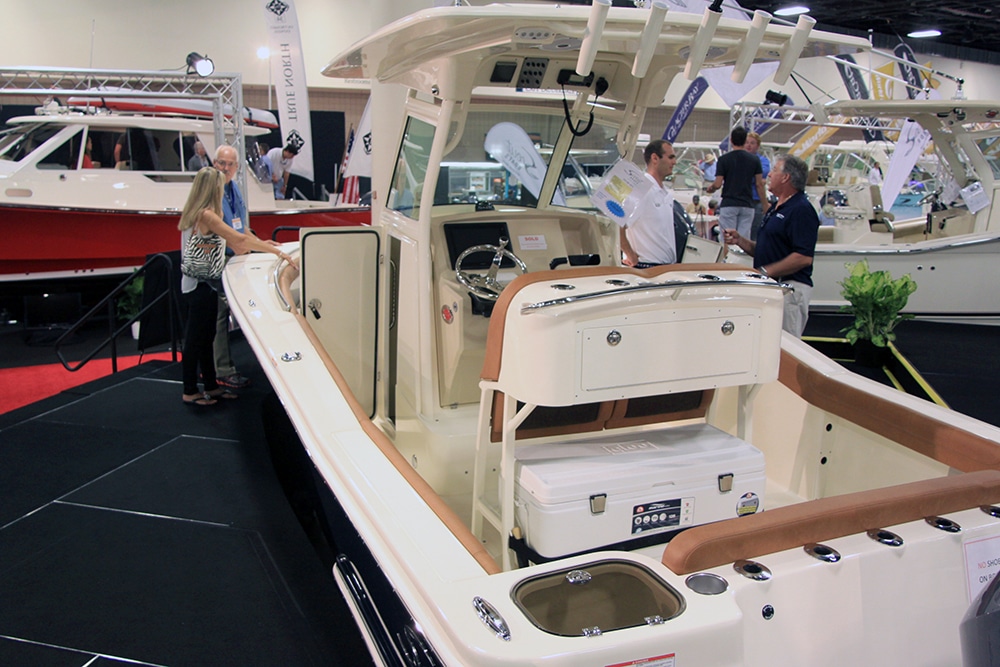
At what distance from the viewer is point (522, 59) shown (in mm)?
2400

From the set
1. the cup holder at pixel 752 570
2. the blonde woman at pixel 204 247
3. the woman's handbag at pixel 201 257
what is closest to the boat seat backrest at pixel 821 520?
the cup holder at pixel 752 570

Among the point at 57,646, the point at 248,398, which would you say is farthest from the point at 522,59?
the point at 248,398

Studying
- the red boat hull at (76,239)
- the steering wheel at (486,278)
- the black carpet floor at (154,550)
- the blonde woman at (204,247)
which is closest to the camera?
the black carpet floor at (154,550)

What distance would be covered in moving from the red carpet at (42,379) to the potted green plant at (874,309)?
479 centimetres

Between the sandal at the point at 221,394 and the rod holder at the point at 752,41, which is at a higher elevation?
the rod holder at the point at 752,41

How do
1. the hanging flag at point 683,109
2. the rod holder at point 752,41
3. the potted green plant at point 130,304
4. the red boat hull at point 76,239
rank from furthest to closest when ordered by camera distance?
1. the hanging flag at point 683,109
2. the potted green plant at point 130,304
3. the red boat hull at point 76,239
4. the rod holder at point 752,41

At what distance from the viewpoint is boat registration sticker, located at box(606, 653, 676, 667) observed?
4.05ft

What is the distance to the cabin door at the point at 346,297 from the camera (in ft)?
10.0

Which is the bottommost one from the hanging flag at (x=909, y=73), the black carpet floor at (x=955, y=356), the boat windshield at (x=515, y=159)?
→ the black carpet floor at (x=955, y=356)

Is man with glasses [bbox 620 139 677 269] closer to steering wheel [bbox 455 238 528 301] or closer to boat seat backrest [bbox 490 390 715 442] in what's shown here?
steering wheel [bbox 455 238 528 301]

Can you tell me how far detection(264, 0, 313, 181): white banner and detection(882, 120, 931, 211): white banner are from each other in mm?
6515

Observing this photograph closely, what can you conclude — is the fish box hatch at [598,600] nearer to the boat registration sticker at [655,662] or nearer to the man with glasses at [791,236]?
the boat registration sticker at [655,662]

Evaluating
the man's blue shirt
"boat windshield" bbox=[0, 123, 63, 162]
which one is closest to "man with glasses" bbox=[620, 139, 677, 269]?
the man's blue shirt

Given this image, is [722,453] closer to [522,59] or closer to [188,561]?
[522,59]
